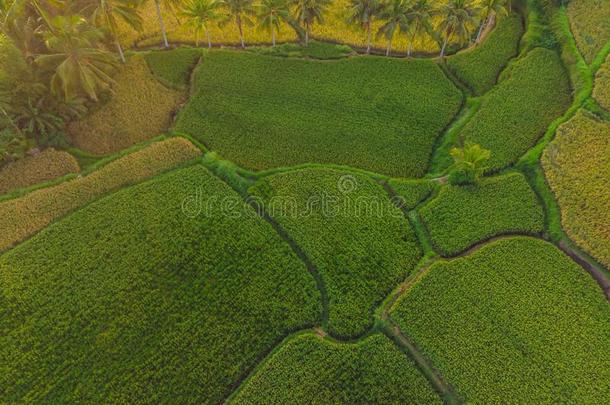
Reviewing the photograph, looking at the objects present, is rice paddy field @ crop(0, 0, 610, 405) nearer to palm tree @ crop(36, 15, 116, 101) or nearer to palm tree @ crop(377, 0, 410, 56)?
palm tree @ crop(36, 15, 116, 101)

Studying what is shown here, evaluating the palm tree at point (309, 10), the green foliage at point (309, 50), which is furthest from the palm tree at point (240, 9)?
the palm tree at point (309, 10)

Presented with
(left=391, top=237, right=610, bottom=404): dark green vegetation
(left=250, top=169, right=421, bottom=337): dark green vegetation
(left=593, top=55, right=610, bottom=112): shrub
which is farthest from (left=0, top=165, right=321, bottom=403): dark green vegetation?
(left=593, top=55, right=610, bottom=112): shrub

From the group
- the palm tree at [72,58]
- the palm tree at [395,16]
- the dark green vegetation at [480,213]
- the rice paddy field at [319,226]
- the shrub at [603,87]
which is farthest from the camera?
the palm tree at [395,16]

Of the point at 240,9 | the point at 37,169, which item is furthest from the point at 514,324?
the point at 37,169

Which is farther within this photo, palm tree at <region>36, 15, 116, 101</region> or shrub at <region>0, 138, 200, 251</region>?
palm tree at <region>36, 15, 116, 101</region>

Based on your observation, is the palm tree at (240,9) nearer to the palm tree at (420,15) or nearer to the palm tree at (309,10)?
the palm tree at (309,10)

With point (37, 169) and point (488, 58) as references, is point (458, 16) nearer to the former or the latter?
point (488, 58)
